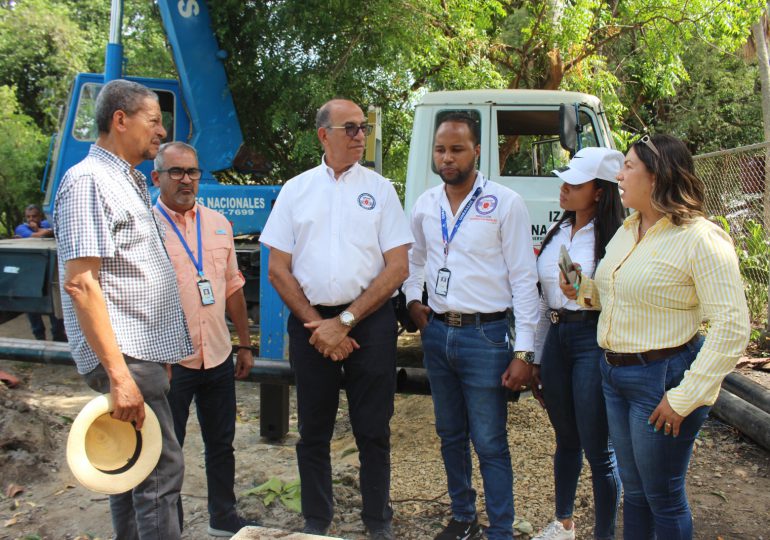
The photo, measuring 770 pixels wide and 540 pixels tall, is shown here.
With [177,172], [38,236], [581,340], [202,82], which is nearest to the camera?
[581,340]

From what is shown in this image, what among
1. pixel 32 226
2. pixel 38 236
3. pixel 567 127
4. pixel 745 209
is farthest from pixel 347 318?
pixel 32 226

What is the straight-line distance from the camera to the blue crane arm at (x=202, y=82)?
730cm

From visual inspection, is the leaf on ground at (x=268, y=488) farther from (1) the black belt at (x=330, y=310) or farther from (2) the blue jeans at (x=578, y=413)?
(2) the blue jeans at (x=578, y=413)

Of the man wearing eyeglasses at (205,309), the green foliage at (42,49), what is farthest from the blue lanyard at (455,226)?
the green foliage at (42,49)

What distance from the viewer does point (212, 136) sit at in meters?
7.49

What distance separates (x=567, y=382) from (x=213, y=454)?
1.70 metres

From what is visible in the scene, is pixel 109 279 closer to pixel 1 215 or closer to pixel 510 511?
pixel 510 511

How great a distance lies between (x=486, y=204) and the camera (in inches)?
115

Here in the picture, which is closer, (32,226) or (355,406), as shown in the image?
(355,406)

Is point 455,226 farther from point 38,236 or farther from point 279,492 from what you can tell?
point 38,236

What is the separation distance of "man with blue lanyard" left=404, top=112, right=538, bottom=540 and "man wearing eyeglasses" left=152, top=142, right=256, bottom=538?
3.21ft

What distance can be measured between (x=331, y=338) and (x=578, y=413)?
1084mm

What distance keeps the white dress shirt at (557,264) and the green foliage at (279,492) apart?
5.19 feet

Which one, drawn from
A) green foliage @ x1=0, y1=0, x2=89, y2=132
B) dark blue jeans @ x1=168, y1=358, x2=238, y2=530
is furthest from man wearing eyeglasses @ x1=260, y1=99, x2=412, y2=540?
green foliage @ x1=0, y1=0, x2=89, y2=132
